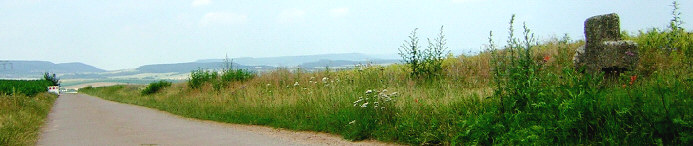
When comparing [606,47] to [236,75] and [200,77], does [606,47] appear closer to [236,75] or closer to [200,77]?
[236,75]

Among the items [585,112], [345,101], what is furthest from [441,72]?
[585,112]

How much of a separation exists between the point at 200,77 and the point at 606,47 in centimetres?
2180

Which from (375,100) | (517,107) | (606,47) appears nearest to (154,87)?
(375,100)

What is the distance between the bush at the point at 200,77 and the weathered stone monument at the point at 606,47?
765 inches

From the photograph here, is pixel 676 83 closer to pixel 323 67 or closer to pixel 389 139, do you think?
pixel 389 139

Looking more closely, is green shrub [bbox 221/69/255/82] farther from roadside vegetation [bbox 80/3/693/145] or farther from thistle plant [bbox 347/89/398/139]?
thistle plant [bbox 347/89/398/139]

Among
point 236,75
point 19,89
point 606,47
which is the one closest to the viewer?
point 606,47

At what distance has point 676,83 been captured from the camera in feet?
25.1

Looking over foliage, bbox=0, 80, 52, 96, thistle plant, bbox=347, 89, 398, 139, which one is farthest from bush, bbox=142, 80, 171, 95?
thistle plant, bbox=347, 89, 398, 139

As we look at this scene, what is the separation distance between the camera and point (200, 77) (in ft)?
94.6

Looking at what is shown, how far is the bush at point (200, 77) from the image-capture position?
28.0m

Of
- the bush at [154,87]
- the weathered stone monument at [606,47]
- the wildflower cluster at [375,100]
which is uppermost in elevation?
the weathered stone monument at [606,47]

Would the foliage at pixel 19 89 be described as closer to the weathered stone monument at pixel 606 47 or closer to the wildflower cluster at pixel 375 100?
the wildflower cluster at pixel 375 100

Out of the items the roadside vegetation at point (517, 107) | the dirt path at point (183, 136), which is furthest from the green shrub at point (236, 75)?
the dirt path at point (183, 136)
